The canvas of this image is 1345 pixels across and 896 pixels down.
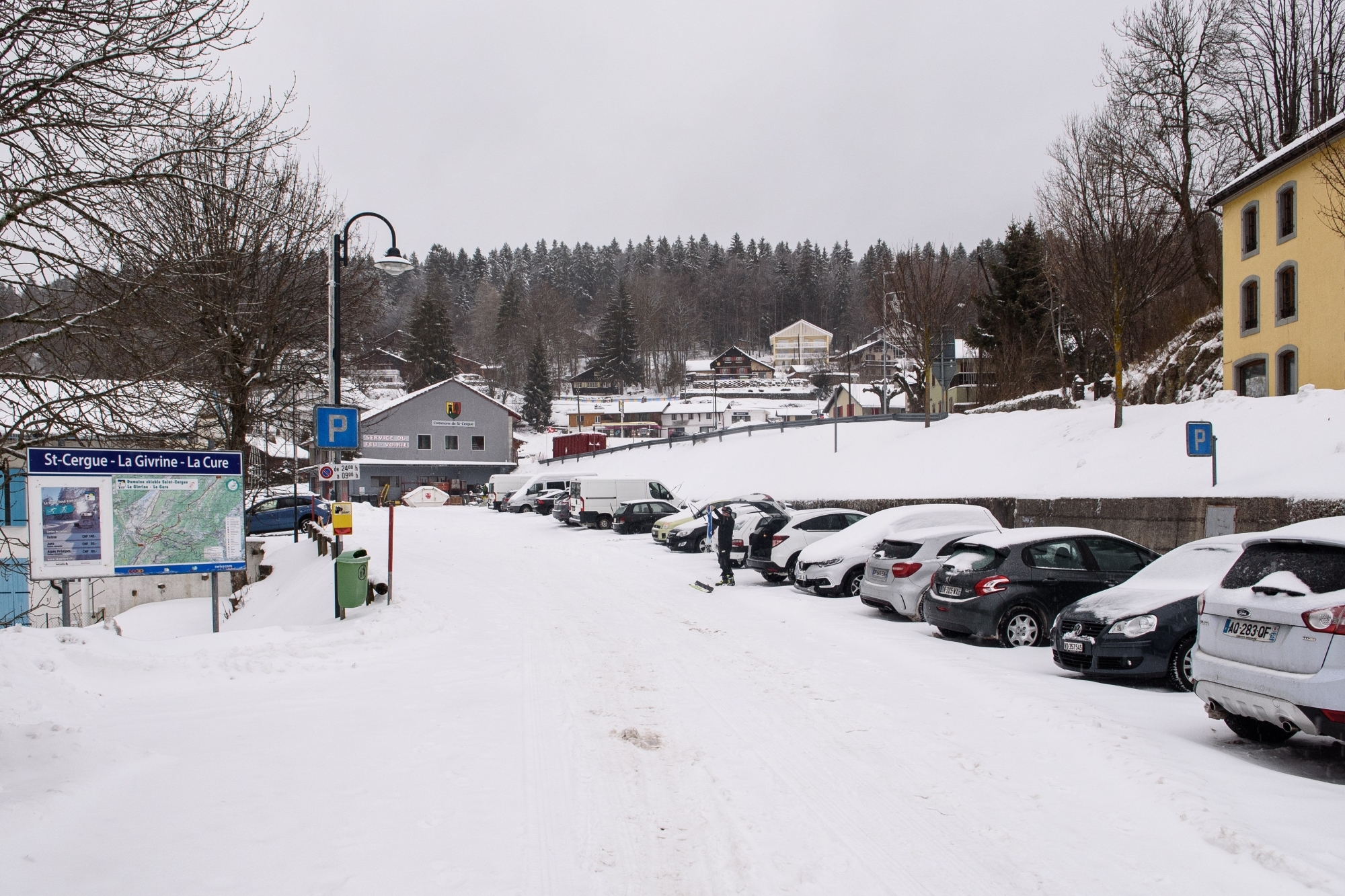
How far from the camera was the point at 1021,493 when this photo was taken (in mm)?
21906

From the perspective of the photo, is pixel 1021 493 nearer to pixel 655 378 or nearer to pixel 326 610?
pixel 326 610

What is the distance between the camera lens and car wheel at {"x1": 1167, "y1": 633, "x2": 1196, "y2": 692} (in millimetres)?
8016

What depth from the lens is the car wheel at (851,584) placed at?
15.0 meters

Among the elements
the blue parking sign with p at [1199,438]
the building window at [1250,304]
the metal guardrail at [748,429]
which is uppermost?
the building window at [1250,304]

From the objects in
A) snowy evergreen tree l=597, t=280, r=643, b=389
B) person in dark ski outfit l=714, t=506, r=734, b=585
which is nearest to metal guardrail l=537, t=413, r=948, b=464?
person in dark ski outfit l=714, t=506, r=734, b=585

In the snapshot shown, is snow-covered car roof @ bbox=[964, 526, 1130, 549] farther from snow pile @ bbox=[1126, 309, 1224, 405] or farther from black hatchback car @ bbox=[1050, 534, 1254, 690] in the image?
snow pile @ bbox=[1126, 309, 1224, 405]

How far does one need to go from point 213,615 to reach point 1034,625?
11.6 meters

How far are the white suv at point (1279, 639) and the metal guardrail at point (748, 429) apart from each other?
29380 millimetres

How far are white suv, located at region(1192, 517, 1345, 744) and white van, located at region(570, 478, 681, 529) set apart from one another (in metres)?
26.4

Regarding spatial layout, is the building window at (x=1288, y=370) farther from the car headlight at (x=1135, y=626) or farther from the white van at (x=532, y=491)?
the white van at (x=532, y=491)

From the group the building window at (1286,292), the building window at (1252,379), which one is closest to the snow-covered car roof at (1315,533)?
the building window at (1286,292)

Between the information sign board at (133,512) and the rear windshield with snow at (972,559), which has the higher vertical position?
the information sign board at (133,512)

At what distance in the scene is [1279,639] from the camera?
5.55m

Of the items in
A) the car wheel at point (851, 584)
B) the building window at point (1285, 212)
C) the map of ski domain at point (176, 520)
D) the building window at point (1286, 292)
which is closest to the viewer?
the map of ski domain at point (176, 520)
